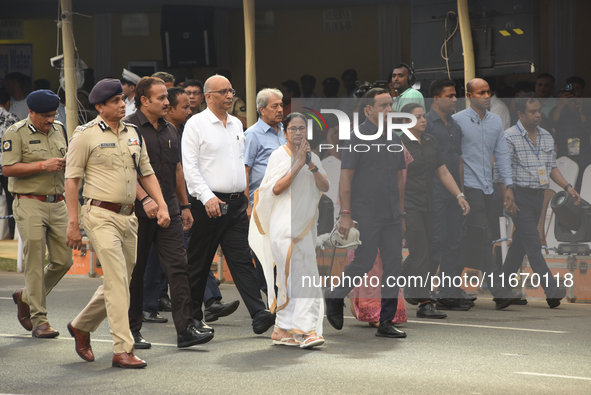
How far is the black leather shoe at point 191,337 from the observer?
21.1 feet

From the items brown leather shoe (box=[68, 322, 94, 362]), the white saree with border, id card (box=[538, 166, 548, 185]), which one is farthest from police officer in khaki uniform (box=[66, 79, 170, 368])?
id card (box=[538, 166, 548, 185])

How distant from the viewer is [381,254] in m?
7.23

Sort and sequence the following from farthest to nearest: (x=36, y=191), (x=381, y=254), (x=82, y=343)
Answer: (x=381, y=254)
(x=36, y=191)
(x=82, y=343)

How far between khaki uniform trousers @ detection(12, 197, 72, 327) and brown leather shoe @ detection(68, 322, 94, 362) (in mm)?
1055

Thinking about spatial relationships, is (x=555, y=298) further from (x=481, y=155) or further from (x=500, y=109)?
(x=500, y=109)

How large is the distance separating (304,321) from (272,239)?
68cm

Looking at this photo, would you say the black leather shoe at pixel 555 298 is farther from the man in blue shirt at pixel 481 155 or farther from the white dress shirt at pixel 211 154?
the white dress shirt at pixel 211 154

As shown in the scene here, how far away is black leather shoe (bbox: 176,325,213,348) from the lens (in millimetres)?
6441

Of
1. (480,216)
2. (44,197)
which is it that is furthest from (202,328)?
(480,216)

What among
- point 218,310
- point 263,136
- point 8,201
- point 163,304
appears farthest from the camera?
point 8,201

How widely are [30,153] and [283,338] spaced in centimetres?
246

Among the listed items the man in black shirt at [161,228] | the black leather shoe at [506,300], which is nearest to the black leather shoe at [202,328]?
the man in black shirt at [161,228]

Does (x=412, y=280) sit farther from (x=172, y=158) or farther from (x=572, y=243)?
(x=172, y=158)

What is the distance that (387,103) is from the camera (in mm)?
7316
